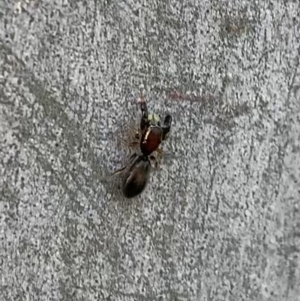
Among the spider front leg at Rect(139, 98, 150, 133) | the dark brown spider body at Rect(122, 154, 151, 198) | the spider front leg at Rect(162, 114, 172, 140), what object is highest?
the spider front leg at Rect(139, 98, 150, 133)

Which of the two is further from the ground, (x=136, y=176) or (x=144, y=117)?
(x=144, y=117)

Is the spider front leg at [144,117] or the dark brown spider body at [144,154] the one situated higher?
the spider front leg at [144,117]

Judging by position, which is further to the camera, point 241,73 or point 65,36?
point 241,73

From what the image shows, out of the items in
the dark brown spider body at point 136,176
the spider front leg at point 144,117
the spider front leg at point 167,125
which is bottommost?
the dark brown spider body at point 136,176

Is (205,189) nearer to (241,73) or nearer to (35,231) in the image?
(241,73)

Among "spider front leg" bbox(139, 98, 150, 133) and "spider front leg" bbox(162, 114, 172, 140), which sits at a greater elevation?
"spider front leg" bbox(139, 98, 150, 133)

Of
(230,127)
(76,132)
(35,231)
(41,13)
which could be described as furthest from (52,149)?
(230,127)

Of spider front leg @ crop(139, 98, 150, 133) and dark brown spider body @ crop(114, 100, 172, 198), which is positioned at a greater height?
spider front leg @ crop(139, 98, 150, 133)

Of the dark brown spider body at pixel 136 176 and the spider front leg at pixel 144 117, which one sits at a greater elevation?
the spider front leg at pixel 144 117
